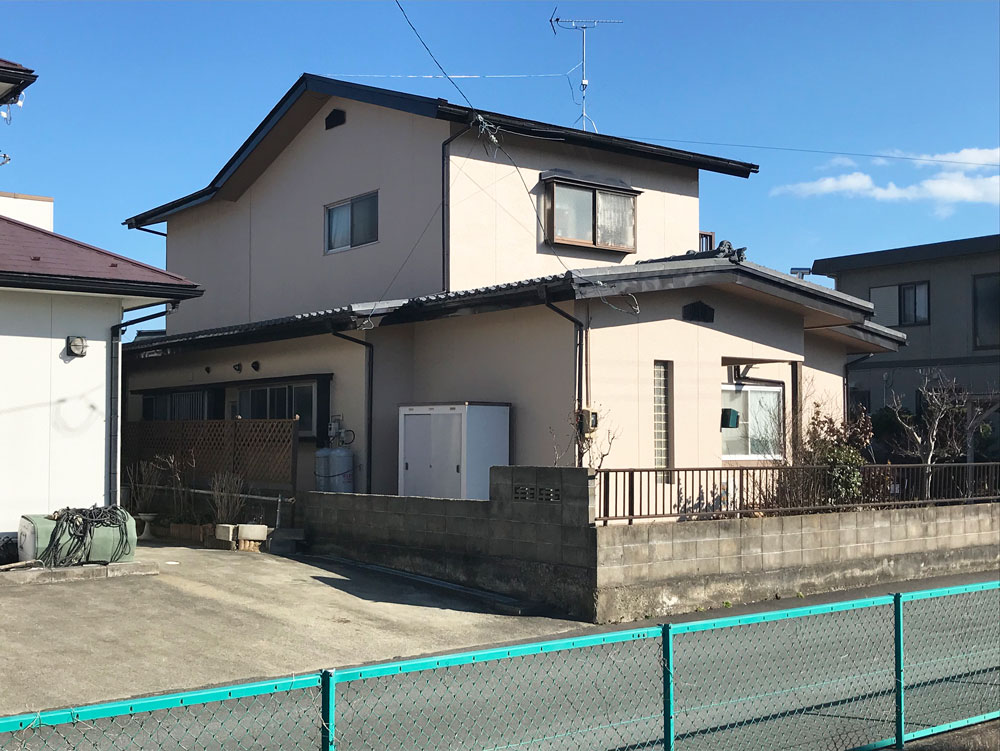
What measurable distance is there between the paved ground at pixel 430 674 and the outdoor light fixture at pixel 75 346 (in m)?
2.91

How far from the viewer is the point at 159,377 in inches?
813

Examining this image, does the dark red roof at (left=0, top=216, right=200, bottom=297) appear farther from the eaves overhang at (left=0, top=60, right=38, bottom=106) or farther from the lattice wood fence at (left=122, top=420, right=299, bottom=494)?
the lattice wood fence at (left=122, top=420, right=299, bottom=494)

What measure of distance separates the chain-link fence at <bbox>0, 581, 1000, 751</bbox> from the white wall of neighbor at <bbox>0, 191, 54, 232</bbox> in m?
12.6

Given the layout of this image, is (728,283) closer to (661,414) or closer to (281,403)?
(661,414)

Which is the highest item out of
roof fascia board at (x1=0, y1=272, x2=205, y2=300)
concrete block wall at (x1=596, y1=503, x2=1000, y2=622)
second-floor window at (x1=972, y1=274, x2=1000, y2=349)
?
second-floor window at (x1=972, y1=274, x2=1000, y2=349)

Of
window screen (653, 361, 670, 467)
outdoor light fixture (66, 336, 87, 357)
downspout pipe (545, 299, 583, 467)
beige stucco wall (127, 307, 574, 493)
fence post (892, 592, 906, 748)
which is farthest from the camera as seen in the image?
window screen (653, 361, 670, 467)

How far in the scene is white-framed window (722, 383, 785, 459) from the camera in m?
15.4

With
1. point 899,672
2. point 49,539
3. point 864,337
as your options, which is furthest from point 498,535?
point 864,337

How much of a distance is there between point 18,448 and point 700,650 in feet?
26.7

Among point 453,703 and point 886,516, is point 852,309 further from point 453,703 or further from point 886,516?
point 453,703

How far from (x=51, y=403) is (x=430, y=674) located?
6.51m

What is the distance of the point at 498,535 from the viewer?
37.1ft

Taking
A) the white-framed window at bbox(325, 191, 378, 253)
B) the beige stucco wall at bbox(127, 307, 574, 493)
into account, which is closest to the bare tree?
the beige stucco wall at bbox(127, 307, 574, 493)

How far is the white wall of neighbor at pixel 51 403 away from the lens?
1176cm
